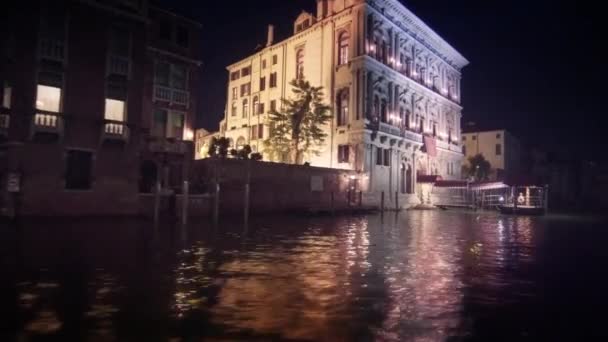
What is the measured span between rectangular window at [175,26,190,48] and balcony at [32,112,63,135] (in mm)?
8913

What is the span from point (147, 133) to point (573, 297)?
21.2 m

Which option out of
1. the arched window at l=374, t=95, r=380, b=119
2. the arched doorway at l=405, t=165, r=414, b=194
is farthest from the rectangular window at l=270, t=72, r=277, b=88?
the arched doorway at l=405, t=165, r=414, b=194

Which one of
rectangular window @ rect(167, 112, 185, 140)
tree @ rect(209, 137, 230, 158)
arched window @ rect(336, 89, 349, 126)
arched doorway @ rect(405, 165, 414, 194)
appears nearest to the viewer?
rectangular window @ rect(167, 112, 185, 140)

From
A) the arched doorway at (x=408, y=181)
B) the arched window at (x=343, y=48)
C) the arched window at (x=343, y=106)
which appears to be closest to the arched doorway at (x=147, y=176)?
the arched window at (x=343, y=106)

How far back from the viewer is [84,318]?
17.1 ft

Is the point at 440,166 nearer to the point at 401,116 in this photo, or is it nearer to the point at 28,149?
the point at 401,116

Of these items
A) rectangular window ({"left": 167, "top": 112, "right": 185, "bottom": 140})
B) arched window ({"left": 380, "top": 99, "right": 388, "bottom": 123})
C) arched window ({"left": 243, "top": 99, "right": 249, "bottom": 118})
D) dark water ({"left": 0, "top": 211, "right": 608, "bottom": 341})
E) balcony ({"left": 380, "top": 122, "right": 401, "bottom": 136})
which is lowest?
dark water ({"left": 0, "top": 211, "right": 608, "bottom": 341})

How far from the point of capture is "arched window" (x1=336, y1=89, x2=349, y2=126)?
35.2 meters

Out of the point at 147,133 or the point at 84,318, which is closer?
→ the point at 84,318

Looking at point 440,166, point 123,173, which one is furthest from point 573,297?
point 440,166

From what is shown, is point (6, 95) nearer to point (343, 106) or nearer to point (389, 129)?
point (343, 106)

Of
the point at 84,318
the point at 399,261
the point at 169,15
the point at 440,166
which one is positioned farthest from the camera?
the point at 440,166

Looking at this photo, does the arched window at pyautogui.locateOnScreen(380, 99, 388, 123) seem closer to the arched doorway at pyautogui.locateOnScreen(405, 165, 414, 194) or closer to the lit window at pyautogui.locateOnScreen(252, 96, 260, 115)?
the arched doorway at pyautogui.locateOnScreen(405, 165, 414, 194)

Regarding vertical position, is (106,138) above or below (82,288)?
above
